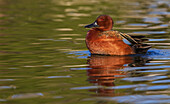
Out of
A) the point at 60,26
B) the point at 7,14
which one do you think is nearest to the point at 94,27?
the point at 60,26

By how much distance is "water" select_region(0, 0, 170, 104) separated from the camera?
675 cm

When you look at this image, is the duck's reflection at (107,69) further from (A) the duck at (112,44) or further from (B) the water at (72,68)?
(A) the duck at (112,44)

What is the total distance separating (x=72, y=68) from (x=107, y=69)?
0.86 m

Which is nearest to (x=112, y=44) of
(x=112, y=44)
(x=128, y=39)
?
(x=112, y=44)

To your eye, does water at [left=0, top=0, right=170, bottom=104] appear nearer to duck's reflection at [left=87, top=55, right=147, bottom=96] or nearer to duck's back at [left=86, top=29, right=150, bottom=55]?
duck's reflection at [left=87, top=55, right=147, bottom=96]

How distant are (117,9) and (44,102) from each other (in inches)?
783

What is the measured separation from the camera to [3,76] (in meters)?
8.47

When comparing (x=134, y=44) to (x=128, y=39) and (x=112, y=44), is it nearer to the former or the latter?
(x=128, y=39)

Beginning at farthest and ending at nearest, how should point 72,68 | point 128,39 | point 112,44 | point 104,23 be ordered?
point 104,23 → point 128,39 → point 112,44 → point 72,68

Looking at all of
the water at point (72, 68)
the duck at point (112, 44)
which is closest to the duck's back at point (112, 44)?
the duck at point (112, 44)

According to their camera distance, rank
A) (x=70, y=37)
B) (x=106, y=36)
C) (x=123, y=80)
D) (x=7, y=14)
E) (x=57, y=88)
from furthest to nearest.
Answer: (x=7, y=14), (x=70, y=37), (x=106, y=36), (x=123, y=80), (x=57, y=88)

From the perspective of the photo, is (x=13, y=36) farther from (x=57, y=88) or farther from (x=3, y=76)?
(x=57, y=88)

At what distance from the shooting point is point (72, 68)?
9250 millimetres

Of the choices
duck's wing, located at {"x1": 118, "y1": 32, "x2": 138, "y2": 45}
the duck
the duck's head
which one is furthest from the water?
the duck's head
